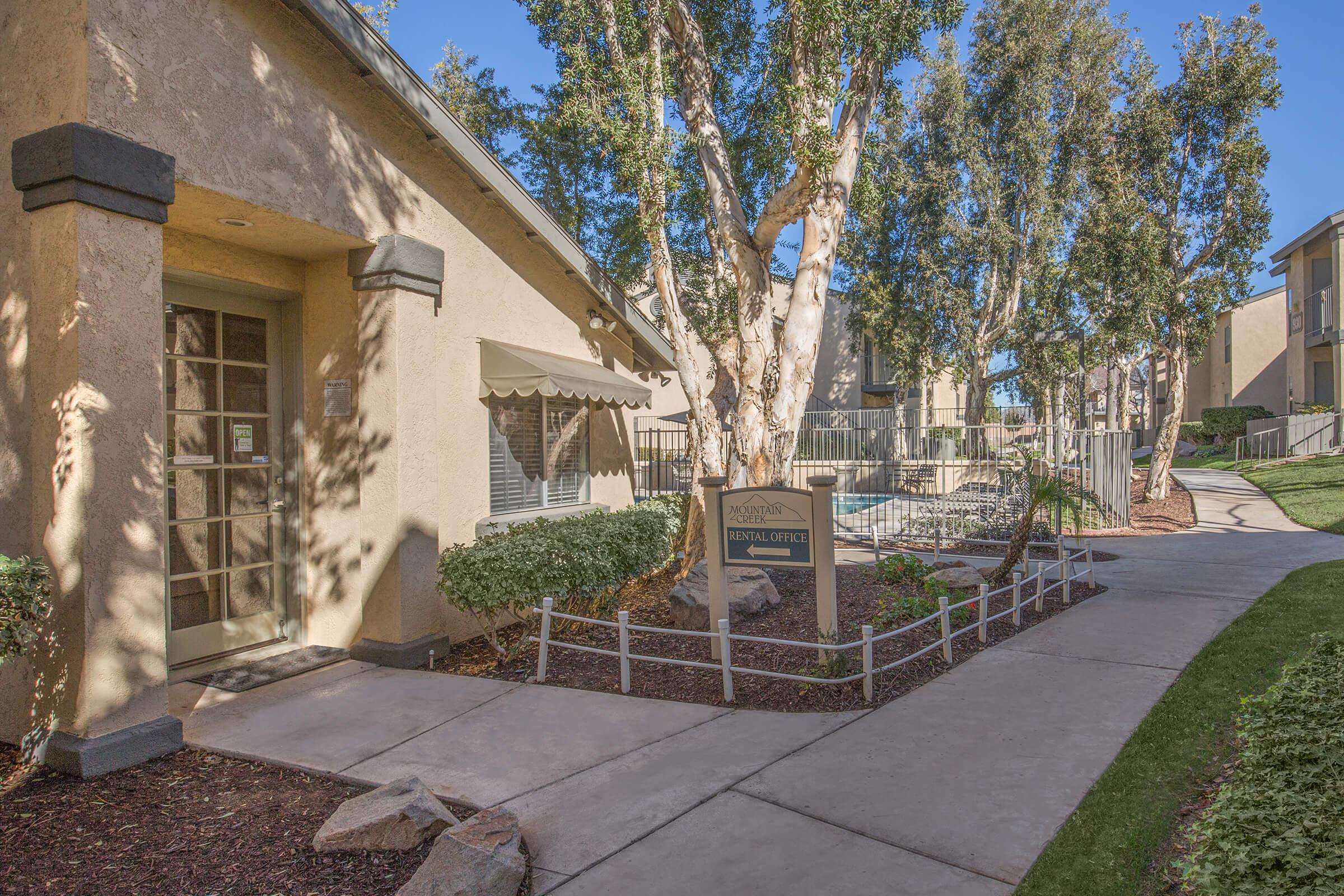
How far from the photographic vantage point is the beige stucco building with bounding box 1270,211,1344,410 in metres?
26.6

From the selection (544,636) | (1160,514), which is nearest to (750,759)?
(544,636)

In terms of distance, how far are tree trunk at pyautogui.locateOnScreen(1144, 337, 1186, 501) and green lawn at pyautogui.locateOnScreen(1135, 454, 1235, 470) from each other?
742cm

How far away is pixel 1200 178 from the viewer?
1773 centimetres

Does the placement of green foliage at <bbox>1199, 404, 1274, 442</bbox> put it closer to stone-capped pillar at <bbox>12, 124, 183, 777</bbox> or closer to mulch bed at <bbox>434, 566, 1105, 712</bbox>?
mulch bed at <bbox>434, 566, 1105, 712</bbox>

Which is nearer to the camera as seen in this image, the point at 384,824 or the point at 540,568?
the point at 384,824

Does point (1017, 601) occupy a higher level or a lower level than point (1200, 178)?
lower

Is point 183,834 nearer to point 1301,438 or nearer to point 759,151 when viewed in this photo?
Answer: point 759,151

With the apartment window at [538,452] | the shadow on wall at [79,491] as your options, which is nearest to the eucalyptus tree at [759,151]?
the apartment window at [538,452]

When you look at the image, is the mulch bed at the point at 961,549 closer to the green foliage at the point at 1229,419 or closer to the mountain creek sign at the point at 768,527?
the mountain creek sign at the point at 768,527

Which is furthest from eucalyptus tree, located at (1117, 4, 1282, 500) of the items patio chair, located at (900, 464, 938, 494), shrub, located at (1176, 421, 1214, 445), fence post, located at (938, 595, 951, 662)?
shrub, located at (1176, 421, 1214, 445)

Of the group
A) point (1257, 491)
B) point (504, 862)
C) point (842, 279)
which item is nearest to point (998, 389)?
point (842, 279)

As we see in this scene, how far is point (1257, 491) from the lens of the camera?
19375 millimetres

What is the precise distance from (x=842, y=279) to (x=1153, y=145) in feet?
43.7

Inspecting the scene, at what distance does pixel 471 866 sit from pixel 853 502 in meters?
20.0
